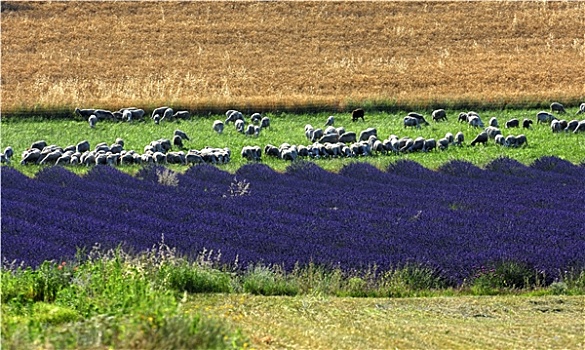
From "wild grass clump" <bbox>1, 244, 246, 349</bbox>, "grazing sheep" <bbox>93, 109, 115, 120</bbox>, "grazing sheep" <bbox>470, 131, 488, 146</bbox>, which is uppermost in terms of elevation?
"wild grass clump" <bbox>1, 244, 246, 349</bbox>

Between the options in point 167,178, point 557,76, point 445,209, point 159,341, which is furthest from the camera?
point 557,76

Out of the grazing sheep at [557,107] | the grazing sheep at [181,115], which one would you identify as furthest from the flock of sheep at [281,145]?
the grazing sheep at [557,107]

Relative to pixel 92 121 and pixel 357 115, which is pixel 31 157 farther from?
pixel 357 115

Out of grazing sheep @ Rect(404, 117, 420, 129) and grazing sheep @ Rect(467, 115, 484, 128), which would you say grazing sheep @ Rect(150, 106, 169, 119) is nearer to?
grazing sheep @ Rect(404, 117, 420, 129)

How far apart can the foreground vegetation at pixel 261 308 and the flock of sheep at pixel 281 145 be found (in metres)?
8.27

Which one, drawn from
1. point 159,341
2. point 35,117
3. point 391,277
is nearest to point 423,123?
point 35,117

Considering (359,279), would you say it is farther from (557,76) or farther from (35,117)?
(557,76)

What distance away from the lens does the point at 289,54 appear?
38406mm

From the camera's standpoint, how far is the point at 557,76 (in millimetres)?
34000

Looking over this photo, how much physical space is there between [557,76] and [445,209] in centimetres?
2013

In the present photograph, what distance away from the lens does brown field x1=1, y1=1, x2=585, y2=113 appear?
101ft

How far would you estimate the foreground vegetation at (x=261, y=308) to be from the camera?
7047 mm

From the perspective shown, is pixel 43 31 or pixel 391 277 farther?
pixel 43 31

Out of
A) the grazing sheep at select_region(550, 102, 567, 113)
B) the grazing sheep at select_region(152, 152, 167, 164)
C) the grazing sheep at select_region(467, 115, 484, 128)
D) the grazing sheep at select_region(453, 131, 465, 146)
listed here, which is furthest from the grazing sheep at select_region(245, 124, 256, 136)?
the grazing sheep at select_region(550, 102, 567, 113)
